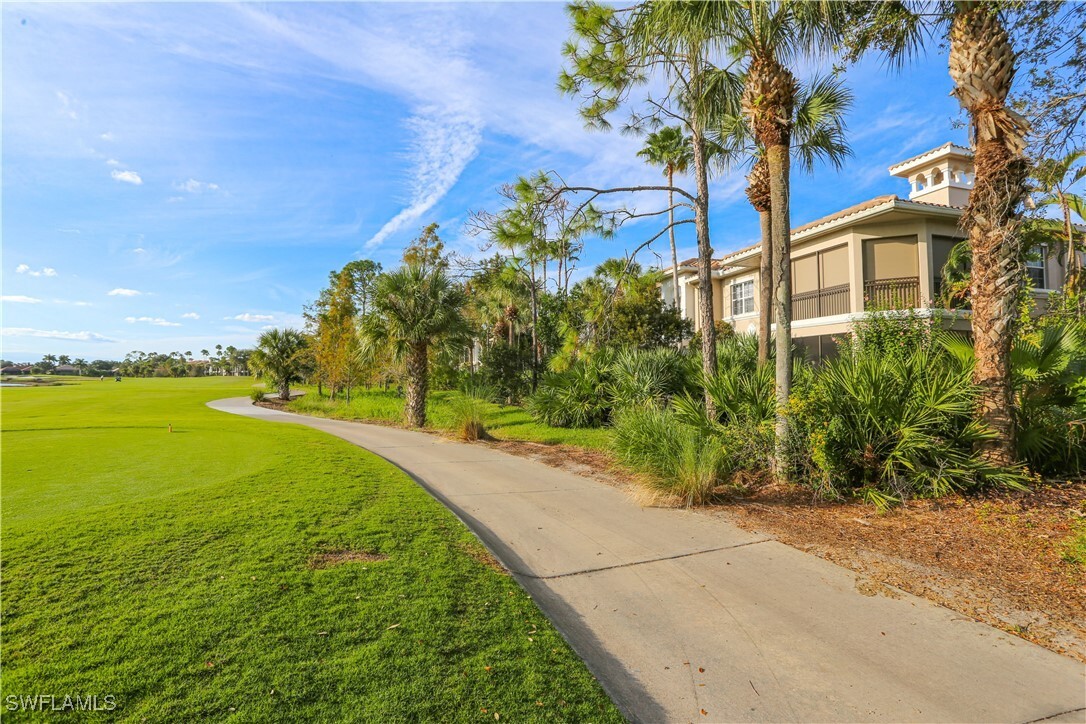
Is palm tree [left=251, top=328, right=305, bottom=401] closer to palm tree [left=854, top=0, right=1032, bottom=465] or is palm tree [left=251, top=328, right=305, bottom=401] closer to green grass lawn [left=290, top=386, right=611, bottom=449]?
green grass lawn [left=290, top=386, right=611, bottom=449]

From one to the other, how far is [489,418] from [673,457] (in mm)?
11407

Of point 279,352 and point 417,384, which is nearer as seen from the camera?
point 417,384

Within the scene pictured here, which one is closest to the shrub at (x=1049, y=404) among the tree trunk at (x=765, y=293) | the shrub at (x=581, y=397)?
the tree trunk at (x=765, y=293)

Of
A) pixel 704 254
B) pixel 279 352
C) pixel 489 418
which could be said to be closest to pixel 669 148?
pixel 704 254

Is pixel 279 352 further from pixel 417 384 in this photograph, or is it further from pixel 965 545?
pixel 965 545

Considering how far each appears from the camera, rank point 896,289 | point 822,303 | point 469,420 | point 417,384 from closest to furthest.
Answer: point 469,420 < point 896,289 < point 417,384 < point 822,303

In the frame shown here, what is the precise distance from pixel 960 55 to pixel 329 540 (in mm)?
9699

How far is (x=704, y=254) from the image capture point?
436 inches

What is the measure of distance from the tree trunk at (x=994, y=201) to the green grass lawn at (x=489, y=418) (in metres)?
5.22

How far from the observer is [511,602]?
4.00 metres

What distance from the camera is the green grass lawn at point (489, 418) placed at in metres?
14.1

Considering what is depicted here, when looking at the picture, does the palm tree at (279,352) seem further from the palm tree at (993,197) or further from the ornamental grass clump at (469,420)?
the palm tree at (993,197)

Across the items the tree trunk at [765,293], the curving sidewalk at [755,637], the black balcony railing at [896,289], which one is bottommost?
the curving sidewalk at [755,637]

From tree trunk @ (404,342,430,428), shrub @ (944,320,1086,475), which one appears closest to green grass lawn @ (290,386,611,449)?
tree trunk @ (404,342,430,428)
